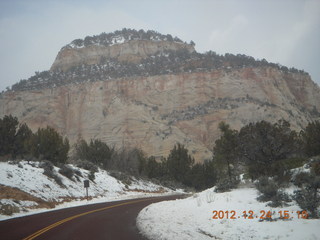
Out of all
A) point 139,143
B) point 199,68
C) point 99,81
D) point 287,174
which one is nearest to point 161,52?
point 199,68

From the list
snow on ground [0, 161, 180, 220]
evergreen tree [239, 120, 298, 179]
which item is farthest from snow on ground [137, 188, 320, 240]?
snow on ground [0, 161, 180, 220]

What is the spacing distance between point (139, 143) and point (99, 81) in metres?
25.3

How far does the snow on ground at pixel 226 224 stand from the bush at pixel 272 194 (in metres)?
0.31

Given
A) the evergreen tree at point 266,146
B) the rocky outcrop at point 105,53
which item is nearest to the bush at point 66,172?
the evergreen tree at point 266,146

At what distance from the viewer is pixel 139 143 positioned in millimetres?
71688

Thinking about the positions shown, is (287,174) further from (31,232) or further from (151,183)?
(151,183)

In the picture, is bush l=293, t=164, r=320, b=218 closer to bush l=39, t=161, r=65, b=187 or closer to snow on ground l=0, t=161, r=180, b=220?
snow on ground l=0, t=161, r=180, b=220

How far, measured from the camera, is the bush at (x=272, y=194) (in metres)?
10.1

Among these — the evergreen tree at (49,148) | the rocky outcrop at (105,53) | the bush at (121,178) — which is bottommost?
the bush at (121,178)

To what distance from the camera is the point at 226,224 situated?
30.6 ft

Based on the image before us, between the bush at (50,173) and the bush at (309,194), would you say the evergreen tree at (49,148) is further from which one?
the bush at (309,194)

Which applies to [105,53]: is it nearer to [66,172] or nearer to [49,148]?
[49,148]

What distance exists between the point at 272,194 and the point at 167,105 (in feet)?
229
